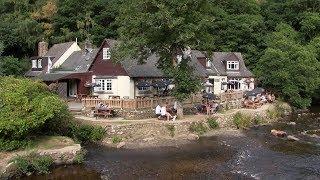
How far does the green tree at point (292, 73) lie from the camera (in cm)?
5600

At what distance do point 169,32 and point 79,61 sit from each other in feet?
64.0

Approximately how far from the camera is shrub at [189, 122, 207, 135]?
37.6m

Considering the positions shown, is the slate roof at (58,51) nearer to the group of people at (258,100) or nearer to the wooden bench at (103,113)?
the wooden bench at (103,113)

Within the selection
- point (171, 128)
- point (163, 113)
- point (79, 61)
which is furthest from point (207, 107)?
point (79, 61)

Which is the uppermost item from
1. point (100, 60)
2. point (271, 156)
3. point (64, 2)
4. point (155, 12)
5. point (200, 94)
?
point (64, 2)

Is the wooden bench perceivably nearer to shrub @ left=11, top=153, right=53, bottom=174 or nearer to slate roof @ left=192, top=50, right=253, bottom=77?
shrub @ left=11, top=153, right=53, bottom=174

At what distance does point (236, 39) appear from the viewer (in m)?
73.0

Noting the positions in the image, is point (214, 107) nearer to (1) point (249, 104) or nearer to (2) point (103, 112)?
(1) point (249, 104)

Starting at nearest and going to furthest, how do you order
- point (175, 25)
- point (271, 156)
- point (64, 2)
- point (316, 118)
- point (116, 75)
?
point (271, 156) → point (175, 25) → point (116, 75) → point (316, 118) → point (64, 2)

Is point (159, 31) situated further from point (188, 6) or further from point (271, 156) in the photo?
point (271, 156)

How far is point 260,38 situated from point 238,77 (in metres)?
14.8

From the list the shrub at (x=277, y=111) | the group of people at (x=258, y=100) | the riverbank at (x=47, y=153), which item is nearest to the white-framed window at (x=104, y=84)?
the group of people at (x=258, y=100)

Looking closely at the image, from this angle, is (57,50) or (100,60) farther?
(57,50)

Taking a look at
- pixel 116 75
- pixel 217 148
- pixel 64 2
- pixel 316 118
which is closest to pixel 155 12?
pixel 116 75
